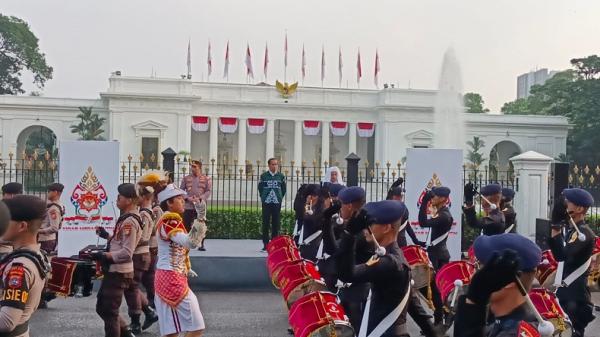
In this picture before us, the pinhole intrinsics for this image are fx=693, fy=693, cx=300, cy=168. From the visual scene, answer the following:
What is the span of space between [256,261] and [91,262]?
5.24 m

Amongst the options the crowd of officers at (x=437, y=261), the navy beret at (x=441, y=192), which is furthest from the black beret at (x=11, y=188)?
the navy beret at (x=441, y=192)

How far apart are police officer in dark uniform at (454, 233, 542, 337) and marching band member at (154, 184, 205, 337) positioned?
9.45 ft

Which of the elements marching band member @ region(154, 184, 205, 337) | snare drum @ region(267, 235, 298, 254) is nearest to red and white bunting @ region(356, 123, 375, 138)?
snare drum @ region(267, 235, 298, 254)

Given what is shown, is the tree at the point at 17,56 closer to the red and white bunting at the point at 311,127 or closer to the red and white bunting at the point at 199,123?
the red and white bunting at the point at 199,123

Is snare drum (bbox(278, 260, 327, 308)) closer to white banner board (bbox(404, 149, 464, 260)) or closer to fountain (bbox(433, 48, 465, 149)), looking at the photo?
white banner board (bbox(404, 149, 464, 260))

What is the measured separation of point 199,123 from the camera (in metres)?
54.0

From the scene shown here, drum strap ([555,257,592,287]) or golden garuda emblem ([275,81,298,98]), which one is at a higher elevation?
golden garuda emblem ([275,81,298,98])

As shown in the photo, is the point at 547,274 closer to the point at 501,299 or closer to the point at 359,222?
the point at 359,222

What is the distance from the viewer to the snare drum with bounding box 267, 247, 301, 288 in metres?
7.36

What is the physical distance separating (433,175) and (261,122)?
143ft

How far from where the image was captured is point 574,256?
6340 mm

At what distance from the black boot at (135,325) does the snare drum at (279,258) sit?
1533mm

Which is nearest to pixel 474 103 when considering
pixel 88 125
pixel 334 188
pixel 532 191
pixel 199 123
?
pixel 199 123

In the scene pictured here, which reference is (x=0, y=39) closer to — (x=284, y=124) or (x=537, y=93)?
(x=284, y=124)
